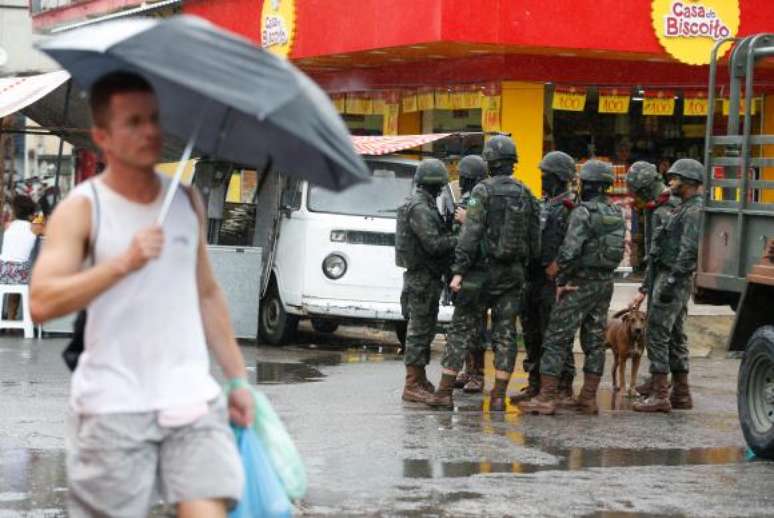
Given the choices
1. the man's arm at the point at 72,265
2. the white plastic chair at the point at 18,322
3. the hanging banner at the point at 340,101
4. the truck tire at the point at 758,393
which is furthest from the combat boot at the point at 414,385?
the hanging banner at the point at 340,101

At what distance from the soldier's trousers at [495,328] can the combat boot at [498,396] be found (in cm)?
10

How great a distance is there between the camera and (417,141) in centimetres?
1468

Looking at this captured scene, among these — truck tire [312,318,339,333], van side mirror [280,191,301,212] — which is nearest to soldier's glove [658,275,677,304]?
van side mirror [280,191,301,212]

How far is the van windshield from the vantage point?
1538 centimetres

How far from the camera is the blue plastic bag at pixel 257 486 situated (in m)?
4.35

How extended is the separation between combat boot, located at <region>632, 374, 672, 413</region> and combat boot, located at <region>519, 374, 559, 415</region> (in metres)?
0.80

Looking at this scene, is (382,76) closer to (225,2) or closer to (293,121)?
(225,2)

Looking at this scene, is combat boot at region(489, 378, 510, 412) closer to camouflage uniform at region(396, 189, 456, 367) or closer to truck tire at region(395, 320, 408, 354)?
camouflage uniform at region(396, 189, 456, 367)

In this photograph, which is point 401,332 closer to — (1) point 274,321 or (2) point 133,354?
(1) point 274,321

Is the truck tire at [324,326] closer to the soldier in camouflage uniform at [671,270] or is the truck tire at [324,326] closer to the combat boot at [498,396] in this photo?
the combat boot at [498,396]

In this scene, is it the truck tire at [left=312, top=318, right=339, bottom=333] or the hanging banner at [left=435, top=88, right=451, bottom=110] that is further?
the hanging banner at [left=435, top=88, right=451, bottom=110]

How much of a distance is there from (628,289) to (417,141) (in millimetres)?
5505

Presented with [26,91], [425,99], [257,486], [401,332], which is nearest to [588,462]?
[257,486]

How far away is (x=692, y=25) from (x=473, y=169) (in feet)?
27.0
